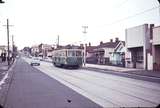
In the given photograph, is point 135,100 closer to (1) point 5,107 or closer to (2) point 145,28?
(1) point 5,107

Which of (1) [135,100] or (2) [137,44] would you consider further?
(2) [137,44]

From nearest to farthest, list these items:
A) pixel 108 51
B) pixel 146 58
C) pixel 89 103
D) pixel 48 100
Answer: pixel 89 103 → pixel 48 100 → pixel 146 58 → pixel 108 51

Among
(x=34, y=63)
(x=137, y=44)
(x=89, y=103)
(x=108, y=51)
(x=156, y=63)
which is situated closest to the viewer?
(x=89, y=103)

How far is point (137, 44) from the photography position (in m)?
46.7

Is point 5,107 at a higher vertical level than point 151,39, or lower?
lower

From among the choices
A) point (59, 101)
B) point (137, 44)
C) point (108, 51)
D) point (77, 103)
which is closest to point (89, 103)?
point (77, 103)

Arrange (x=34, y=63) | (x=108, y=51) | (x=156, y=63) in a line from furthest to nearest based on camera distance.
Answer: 1. (x=108, y=51)
2. (x=34, y=63)
3. (x=156, y=63)

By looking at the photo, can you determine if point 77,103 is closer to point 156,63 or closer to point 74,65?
point 156,63

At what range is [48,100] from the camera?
14031 mm

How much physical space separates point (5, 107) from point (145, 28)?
114 ft

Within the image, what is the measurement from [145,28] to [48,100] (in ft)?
107

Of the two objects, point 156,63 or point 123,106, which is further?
point 156,63

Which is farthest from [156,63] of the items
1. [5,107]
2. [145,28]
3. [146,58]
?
[5,107]

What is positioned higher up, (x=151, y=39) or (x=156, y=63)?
(x=151, y=39)
